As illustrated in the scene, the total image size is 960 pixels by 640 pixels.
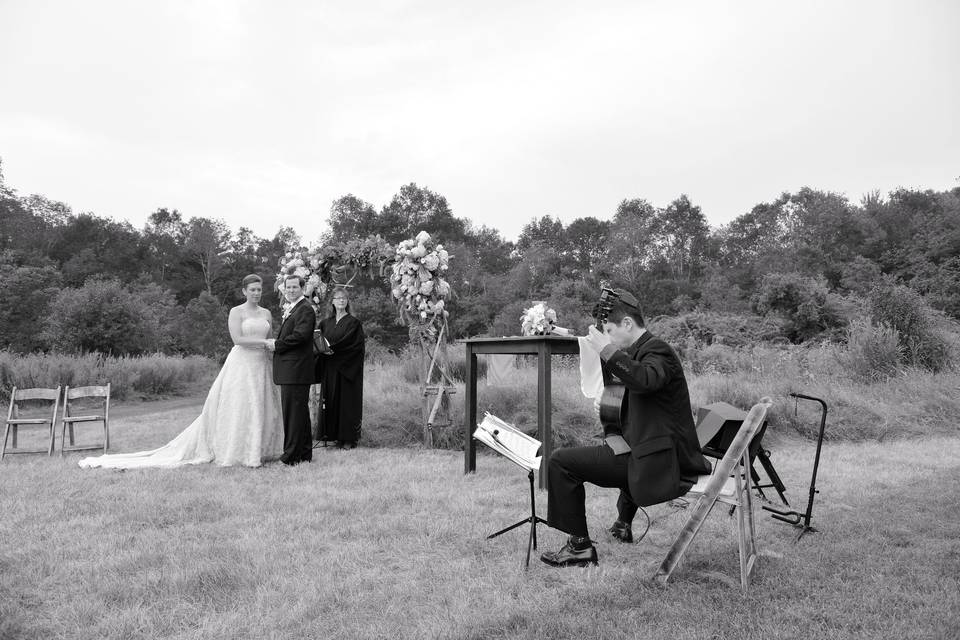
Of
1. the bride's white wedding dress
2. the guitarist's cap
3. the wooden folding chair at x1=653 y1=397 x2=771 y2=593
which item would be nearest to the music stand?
the wooden folding chair at x1=653 y1=397 x2=771 y2=593

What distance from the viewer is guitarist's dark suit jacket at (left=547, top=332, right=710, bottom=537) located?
12.0 ft

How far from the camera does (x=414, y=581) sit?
3828 mm

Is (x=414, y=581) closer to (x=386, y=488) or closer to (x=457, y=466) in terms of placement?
(x=386, y=488)

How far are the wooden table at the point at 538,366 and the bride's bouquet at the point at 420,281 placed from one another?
2.50 m

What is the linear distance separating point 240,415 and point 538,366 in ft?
12.4

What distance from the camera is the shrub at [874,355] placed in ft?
40.2

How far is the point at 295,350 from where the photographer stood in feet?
25.8

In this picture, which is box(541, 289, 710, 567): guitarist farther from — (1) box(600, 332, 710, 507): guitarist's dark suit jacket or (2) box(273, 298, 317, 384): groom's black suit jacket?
(2) box(273, 298, 317, 384): groom's black suit jacket

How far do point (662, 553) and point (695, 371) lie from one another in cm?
1203

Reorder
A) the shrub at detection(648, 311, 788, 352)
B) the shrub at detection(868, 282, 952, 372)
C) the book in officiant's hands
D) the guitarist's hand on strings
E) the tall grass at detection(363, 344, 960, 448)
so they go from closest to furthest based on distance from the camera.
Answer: the guitarist's hand on strings
the book in officiant's hands
the tall grass at detection(363, 344, 960, 448)
the shrub at detection(868, 282, 952, 372)
the shrub at detection(648, 311, 788, 352)

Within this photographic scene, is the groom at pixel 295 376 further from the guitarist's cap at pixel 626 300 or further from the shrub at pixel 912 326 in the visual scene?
the shrub at pixel 912 326

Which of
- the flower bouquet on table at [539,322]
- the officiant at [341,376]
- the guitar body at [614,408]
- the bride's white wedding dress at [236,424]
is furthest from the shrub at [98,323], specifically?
the guitar body at [614,408]

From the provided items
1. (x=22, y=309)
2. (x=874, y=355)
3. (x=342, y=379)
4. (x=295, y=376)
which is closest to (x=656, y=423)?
(x=295, y=376)

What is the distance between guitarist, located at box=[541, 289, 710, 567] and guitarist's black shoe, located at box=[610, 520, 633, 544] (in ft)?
2.12
